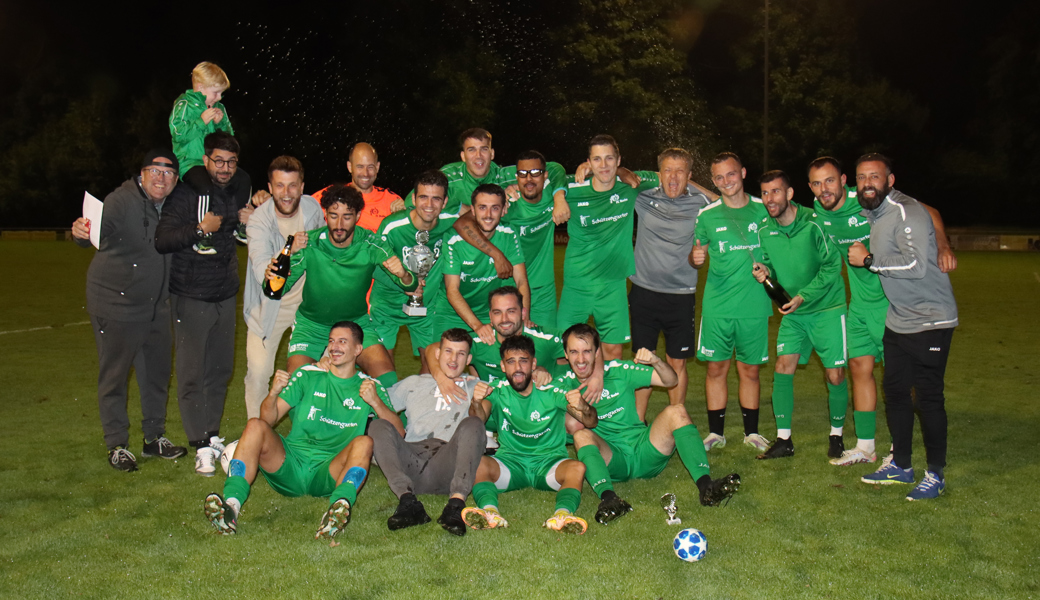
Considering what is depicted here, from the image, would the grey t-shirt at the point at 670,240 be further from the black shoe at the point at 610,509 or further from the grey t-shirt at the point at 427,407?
the black shoe at the point at 610,509

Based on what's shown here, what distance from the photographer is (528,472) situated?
18.9 feet

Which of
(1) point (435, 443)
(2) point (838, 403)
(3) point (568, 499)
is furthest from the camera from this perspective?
(2) point (838, 403)

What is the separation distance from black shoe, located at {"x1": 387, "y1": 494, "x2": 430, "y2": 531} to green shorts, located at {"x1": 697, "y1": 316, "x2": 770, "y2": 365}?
2833 mm

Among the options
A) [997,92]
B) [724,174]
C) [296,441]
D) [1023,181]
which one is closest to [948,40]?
[997,92]

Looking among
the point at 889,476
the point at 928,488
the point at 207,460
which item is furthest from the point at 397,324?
the point at 928,488

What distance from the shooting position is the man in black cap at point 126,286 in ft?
21.5

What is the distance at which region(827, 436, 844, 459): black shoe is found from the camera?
6.79 m

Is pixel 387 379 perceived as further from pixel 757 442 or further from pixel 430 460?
pixel 757 442

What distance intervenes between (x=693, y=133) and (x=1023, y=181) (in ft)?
53.8

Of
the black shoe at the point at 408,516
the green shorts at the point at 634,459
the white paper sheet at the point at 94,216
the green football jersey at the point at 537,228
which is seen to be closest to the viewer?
the black shoe at the point at 408,516

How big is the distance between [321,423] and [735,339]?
3.31 m

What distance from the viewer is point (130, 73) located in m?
50.6

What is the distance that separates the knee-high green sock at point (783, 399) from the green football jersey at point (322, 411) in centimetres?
309

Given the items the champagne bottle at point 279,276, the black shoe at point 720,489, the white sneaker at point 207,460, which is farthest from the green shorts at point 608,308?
the white sneaker at point 207,460
